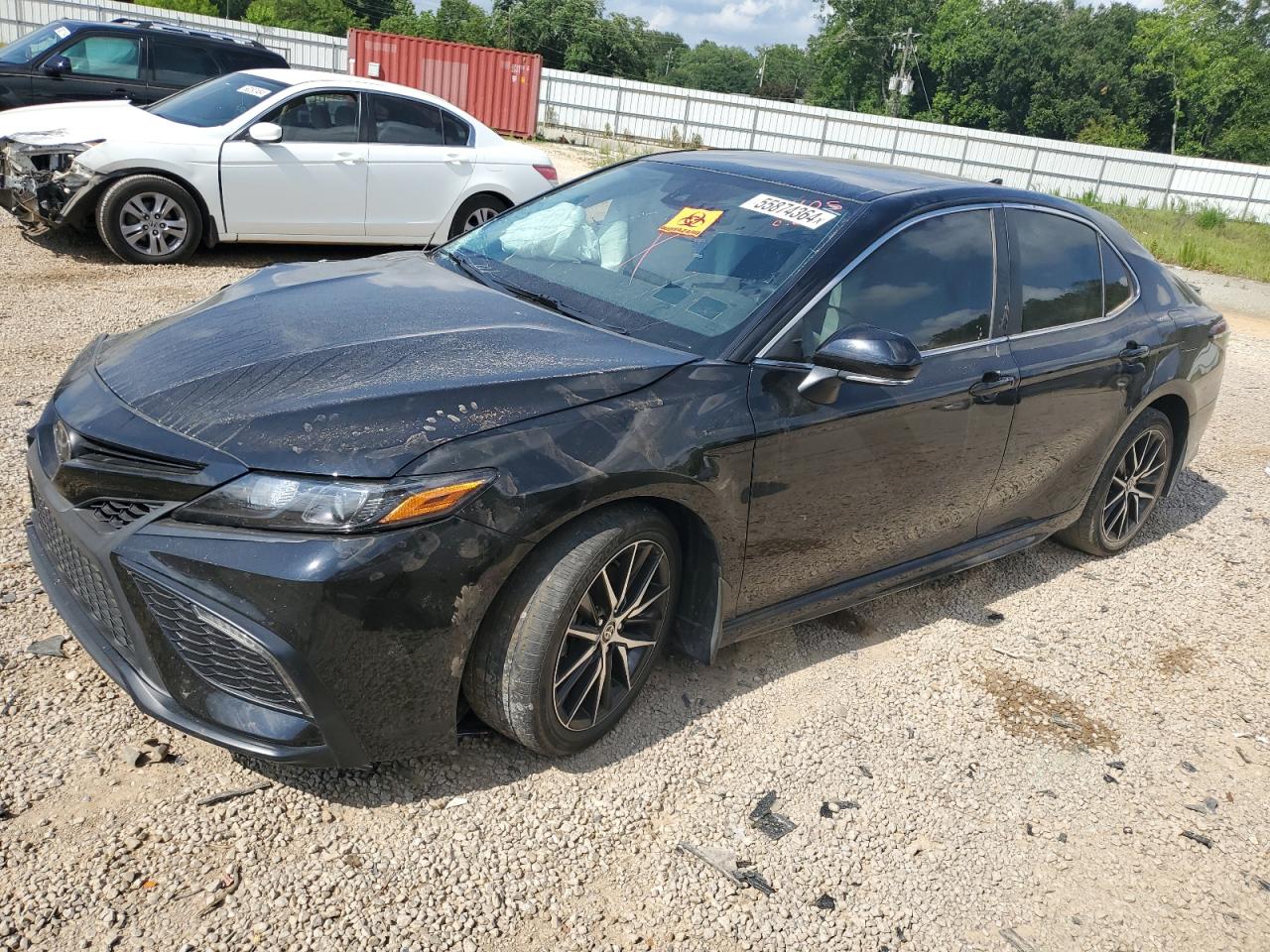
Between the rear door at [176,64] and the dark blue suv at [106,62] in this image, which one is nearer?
the dark blue suv at [106,62]

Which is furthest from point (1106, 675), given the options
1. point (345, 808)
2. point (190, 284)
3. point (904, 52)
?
point (904, 52)

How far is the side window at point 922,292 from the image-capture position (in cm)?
341

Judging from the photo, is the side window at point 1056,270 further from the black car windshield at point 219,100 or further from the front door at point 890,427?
the black car windshield at point 219,100

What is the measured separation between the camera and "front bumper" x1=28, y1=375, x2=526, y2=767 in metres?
2.42

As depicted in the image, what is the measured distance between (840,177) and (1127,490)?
2316mm

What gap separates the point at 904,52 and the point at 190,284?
7546 centimetres

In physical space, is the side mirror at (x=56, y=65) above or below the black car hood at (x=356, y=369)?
above

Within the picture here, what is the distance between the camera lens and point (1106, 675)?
4137 mm

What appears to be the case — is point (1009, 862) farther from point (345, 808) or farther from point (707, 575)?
point (345, 808)

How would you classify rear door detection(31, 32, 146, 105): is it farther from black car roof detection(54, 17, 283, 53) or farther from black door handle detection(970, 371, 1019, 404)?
black door handle detection(970, 371, 1019, 404)

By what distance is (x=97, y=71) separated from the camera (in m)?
11.5

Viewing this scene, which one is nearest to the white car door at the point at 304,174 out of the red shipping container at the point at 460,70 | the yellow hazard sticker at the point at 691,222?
the yellow hazard sticker at the point at 691,222

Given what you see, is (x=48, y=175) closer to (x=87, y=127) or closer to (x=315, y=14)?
(x=87, y=127)

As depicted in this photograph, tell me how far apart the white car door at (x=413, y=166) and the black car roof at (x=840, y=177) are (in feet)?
17.0
